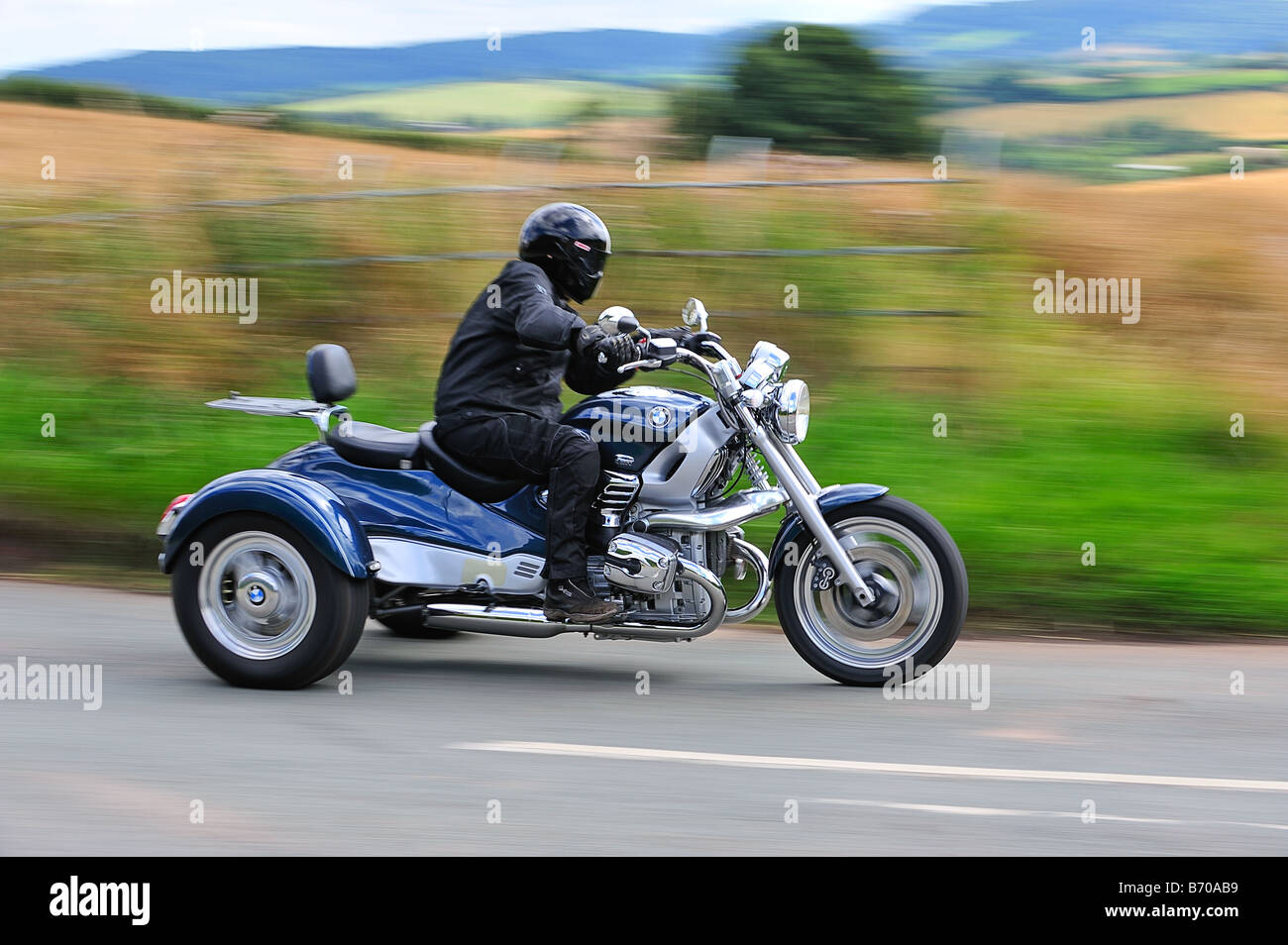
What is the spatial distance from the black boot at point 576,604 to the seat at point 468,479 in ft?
1.48

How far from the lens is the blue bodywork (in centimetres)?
609

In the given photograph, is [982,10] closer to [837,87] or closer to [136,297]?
[837,87]

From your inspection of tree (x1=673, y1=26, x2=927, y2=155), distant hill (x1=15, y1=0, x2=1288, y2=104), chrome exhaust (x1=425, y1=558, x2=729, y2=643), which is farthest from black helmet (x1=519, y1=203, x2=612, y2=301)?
tree (x1=673, y1=26, x2=927, y2=155)

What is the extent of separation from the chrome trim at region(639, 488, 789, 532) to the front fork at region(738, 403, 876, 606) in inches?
3.2

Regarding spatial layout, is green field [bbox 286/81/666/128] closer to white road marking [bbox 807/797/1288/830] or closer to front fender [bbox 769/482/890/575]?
front fender [bbox 769/482/890/575]

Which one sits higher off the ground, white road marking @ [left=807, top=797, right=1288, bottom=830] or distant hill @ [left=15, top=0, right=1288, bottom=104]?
distant hill @ [left=15, top=0, right=1288, bottom=104]

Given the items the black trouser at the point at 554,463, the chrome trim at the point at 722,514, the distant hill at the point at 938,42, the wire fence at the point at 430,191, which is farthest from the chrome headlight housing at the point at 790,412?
the distant hill at the point at 938,42

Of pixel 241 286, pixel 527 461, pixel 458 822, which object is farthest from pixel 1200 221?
pixel 458 822

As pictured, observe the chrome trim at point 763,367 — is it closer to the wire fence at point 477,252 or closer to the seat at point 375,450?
the seat at point 375,450

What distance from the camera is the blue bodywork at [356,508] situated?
6.09 meters

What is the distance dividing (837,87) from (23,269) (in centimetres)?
784

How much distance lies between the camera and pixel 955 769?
5141 millimetres

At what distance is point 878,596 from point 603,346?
144cm

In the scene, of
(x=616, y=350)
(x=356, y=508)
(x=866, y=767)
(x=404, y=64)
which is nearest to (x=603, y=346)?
(x=616, y=350)
